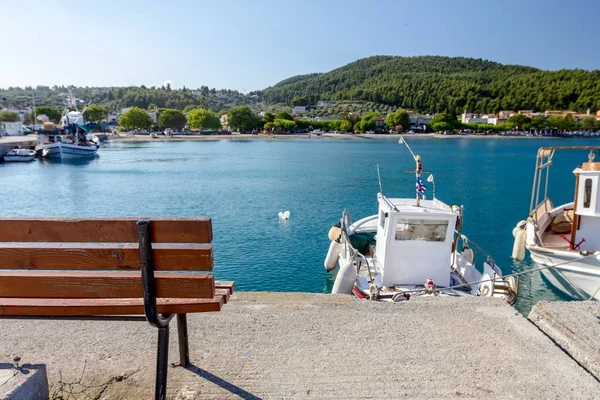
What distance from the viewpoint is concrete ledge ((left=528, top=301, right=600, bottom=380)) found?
4148mm

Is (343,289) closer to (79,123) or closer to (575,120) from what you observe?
(79,123)

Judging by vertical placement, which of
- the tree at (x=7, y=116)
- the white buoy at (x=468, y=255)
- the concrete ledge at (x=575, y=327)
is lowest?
the white buoy at (x=468, y=255)

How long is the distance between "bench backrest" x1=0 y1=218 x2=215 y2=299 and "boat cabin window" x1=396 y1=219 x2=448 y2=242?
8.75m

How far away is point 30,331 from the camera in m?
4.64

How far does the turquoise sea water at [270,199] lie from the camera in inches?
761

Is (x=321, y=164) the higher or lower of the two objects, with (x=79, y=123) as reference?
lower

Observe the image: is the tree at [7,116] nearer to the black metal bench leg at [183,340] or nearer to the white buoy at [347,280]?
the white buoy at [347,280]

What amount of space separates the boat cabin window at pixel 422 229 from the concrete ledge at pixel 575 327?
601 cm

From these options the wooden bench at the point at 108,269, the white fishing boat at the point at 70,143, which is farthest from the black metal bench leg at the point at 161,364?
the white fishing boat at the point at 70,143

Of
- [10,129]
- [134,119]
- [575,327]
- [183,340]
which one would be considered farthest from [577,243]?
[134,119]

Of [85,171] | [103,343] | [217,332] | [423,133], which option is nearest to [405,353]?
[217,332]

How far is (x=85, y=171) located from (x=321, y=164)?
36757 millimetres

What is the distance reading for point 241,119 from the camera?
173 meters

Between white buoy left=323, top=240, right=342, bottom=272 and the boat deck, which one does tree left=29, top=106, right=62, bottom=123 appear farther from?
the boat deck
